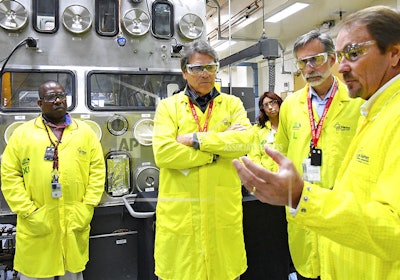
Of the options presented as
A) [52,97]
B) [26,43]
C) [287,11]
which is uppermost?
[287,11]

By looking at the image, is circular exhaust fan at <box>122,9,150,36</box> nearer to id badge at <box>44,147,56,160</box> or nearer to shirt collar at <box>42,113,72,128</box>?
shirt collar at <box>42,113,72,128</box>

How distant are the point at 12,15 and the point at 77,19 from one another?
0.50 meters

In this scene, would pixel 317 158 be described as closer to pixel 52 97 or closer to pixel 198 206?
pixel 198 206

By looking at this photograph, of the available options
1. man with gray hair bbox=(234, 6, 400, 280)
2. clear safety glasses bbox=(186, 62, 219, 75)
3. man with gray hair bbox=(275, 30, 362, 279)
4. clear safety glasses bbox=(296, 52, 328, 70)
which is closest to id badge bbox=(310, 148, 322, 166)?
man with gray hair bbox=(275, 30, 362, 279)

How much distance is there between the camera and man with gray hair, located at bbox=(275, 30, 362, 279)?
179cm

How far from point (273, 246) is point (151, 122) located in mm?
1526

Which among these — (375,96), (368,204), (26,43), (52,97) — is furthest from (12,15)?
(368,204)

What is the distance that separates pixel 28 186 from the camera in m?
2.29

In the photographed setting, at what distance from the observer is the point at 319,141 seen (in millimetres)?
1821

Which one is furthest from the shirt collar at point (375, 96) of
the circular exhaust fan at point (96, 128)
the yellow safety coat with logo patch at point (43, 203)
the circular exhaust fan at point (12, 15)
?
the circular exhaust fan at point (12, 15)

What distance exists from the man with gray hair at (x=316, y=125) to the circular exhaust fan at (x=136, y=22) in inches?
62.8

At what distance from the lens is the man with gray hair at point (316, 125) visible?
5.87 ft

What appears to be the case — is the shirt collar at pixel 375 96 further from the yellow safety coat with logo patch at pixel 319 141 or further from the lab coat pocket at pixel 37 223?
the lab coat pocket at pixel 37 223

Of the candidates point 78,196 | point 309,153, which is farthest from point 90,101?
point 309,153
